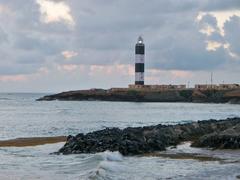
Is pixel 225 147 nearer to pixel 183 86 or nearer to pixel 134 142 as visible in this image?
pixel 134 142

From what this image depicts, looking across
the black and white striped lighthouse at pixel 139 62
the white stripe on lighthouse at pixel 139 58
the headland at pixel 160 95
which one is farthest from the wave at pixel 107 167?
the headland at pixel 160 95

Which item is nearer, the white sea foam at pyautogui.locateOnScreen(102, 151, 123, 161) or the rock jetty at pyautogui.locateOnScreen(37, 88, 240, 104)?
the white sea foam at pyautogui.locateOnScreen(102, 151, 123, 161)

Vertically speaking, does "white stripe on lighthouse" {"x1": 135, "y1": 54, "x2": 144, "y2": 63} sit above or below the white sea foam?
above

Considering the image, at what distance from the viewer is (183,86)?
172 m

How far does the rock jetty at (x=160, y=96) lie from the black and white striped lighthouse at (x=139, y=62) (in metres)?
10.1

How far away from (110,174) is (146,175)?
1.52 meters

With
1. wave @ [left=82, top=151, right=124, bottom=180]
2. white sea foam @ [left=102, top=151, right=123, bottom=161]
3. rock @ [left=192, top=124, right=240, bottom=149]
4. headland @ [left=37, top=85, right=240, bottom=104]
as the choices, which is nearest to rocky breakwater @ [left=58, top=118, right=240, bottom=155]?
rock @ [left=192, top=124, right=240, bottom=149]

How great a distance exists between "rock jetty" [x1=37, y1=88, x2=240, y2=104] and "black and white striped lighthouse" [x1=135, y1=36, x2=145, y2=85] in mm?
10055

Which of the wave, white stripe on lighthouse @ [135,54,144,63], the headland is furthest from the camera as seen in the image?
the headland

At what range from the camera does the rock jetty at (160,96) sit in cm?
14690

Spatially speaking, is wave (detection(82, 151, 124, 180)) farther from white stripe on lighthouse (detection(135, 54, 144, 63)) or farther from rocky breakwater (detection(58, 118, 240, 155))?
white stripe on lighthouse (detection(135, 54, 144, 63))

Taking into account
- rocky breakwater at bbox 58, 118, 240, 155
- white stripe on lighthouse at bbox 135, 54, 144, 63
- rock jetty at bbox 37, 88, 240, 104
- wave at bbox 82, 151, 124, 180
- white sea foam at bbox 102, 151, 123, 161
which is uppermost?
white stripe on lighthouse at bbox 135, 54, 144, 63

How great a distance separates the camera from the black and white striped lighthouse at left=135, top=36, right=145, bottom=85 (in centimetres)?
13312

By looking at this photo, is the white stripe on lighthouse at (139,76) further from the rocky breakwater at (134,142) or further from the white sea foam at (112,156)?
the white sea foam at (112,156)
